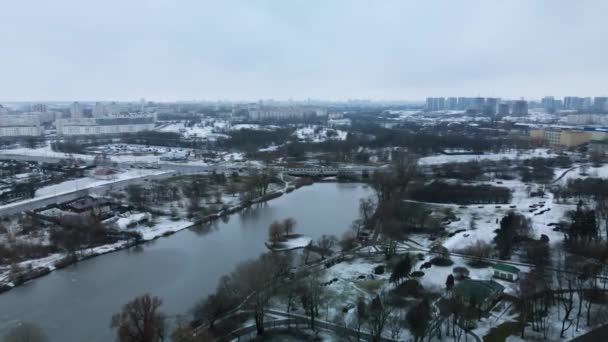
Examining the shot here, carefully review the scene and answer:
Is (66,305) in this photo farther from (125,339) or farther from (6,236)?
(6,236)

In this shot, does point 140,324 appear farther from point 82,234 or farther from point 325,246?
point 82,234

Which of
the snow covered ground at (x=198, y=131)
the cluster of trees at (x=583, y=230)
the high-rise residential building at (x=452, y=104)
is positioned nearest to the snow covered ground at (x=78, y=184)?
the snow covered ground at (x=198, y=131)

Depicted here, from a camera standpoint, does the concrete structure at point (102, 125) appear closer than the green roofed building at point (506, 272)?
No

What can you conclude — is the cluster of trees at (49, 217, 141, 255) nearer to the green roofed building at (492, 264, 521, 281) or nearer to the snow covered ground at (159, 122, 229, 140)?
the green roofed building at (492, 264, 521, 281)

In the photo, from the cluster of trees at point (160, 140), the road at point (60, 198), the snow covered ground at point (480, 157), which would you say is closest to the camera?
the road at point (60, 198)

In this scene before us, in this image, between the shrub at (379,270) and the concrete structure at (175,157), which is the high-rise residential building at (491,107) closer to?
the concrete structure at (175,157)

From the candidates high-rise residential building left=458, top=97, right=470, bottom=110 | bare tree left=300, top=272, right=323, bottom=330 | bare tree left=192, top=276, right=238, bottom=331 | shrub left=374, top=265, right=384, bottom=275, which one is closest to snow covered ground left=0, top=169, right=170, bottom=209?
bare tree left=192, top=276, right=238, bottom=331

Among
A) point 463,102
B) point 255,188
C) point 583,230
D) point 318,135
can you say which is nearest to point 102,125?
point 318,135
